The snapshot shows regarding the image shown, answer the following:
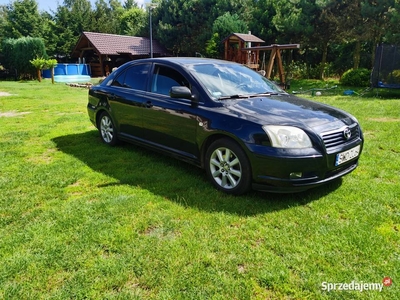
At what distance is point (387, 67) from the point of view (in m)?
11.8

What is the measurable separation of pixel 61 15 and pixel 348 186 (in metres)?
42.9

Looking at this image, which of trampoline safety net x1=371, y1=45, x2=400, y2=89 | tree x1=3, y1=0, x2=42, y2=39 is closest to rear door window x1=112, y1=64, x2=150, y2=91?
trampoline safety net x1=371, y1=45, x2=400, y2=89

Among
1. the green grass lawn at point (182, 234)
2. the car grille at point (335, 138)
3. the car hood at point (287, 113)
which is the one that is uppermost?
the car hood at point (287, 113)

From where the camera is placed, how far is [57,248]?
106 inches

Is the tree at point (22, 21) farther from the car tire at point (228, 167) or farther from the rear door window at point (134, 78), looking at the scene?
the car tire at point (228, 167)

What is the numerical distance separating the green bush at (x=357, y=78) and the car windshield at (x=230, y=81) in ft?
45.5

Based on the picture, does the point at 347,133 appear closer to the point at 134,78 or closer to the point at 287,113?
A: the point at 287,113

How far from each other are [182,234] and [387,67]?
12.1 metres

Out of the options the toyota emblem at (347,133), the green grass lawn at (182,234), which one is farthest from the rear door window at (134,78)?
the toyota emblem at (347,133)

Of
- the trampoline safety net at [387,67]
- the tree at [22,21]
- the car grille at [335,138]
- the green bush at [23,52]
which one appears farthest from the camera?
the tree at [22,21]

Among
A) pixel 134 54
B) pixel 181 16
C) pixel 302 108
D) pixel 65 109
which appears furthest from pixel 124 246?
pixel 181 16

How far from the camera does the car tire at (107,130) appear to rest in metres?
5.57

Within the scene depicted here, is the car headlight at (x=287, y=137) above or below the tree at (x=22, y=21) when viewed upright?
below

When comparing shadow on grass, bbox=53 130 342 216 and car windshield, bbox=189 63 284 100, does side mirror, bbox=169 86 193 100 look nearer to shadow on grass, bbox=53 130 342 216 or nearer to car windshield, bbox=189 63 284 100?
car windshield, bbox=189 63 284 100
